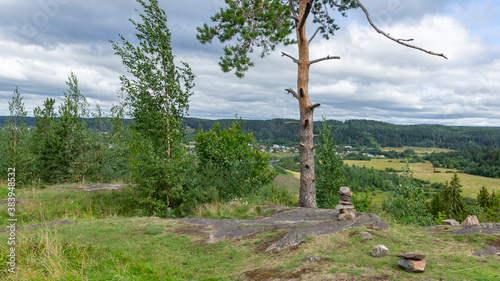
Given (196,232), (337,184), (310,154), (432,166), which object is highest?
(310,154)

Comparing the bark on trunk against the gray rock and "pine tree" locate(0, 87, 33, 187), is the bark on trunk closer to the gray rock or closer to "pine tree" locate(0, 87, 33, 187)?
the gray rock

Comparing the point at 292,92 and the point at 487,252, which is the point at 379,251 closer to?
the point at 487,252

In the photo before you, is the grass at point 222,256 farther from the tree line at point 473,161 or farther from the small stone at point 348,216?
the tree line at point 473,161

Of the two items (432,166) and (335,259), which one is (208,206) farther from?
(432,166)

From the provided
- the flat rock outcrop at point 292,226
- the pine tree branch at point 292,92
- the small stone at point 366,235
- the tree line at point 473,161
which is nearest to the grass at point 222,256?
the small stone at point 366,235

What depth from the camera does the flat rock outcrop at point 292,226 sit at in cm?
690

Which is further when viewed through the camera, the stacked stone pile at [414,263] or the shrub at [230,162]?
the shrub at [230,162]

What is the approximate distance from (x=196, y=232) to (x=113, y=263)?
3.04 m

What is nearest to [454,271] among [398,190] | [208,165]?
[208,165]

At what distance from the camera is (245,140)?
1875 centimetres

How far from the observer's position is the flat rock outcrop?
22.6 ft

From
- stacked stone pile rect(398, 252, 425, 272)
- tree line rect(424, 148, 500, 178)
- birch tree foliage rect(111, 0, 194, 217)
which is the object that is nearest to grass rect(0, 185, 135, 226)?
birch tree foliage rect(111, 0, 194, 217)

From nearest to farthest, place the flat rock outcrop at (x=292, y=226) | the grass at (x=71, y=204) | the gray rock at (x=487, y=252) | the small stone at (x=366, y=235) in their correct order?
the gray rock at (x=487, y=252) < the small stone at (x=366, y=235) < the flat rock outcrop at (x=292, y=226) < the grass at (x=71, y=204)

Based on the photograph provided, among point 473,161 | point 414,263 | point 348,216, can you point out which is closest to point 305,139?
point 348,216
